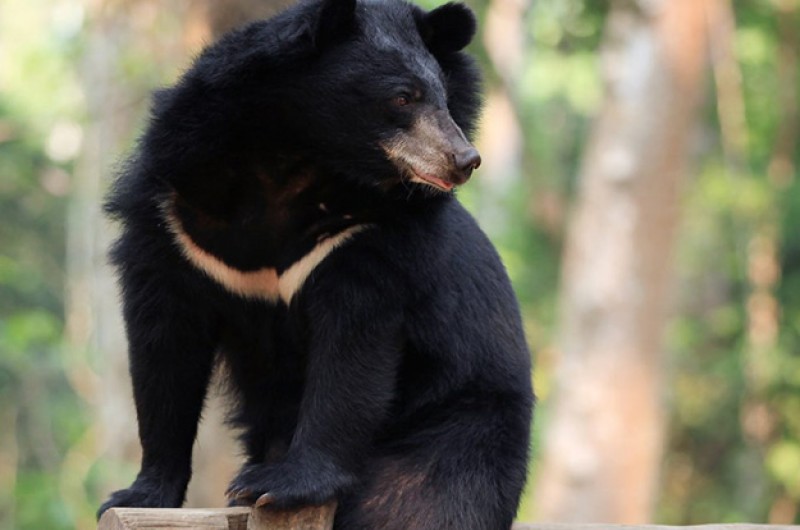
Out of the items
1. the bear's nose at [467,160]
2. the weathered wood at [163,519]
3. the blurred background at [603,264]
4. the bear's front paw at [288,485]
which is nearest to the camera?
the weathered wood at [163,519]

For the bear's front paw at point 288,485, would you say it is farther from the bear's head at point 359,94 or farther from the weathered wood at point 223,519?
the bear's head at point 359,94

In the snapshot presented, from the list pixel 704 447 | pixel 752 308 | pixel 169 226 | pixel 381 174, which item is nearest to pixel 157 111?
pixel 169 226

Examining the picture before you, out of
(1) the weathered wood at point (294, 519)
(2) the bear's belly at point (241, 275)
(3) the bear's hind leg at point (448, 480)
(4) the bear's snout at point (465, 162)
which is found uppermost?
(4) the bear's snout at point (465, 162)

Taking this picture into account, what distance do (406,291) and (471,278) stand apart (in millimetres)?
301

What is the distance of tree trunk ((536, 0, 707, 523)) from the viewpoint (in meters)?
11.2

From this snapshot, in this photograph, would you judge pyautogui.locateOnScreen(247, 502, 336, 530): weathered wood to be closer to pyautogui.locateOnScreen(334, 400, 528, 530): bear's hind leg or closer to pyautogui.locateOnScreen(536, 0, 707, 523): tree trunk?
pyautogui.locateOnScreen(334, 400, 528, 530): bear's hind leg

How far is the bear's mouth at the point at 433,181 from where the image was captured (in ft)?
11.0

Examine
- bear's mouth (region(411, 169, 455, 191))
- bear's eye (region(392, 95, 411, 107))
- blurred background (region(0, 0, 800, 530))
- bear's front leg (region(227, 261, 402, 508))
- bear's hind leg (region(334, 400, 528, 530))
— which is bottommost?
blurred background (region(0, 0, 800, 530))

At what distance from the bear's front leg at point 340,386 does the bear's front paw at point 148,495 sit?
1.34ft

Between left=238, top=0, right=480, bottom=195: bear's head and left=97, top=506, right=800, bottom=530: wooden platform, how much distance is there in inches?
34.4

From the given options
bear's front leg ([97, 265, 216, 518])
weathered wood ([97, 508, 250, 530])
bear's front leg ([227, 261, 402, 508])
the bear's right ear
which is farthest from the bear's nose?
weathered wood ([97, 508, 250, 530])

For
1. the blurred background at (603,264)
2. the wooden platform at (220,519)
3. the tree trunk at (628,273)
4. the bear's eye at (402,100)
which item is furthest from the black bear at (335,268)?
the tree trunk at (628,273)

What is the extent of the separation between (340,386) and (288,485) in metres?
0.27

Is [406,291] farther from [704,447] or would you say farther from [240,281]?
[704,447]
